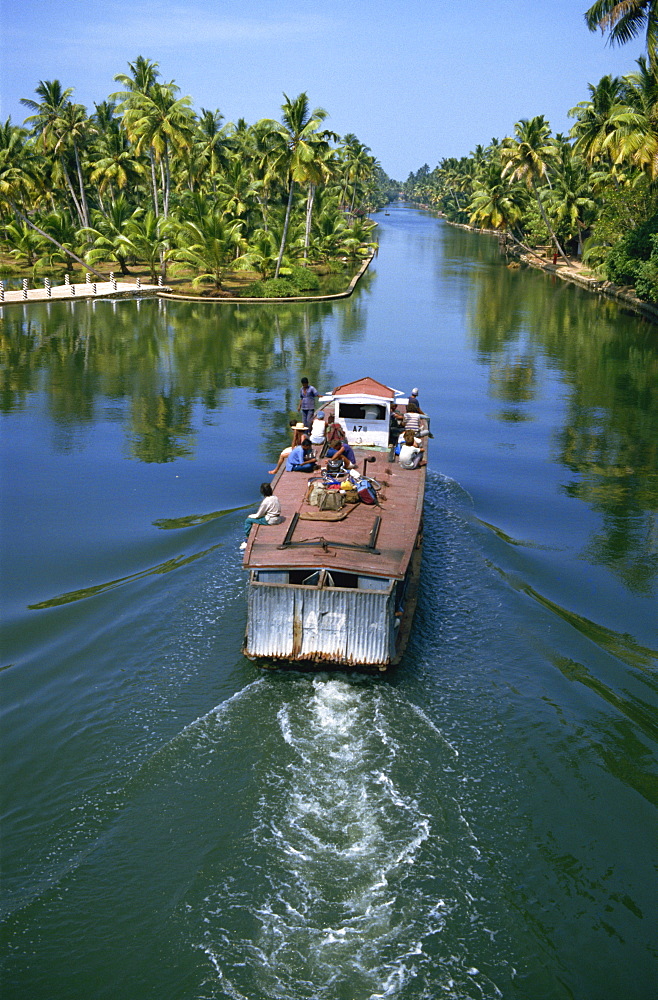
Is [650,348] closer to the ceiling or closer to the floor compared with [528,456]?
closer to the ceiling

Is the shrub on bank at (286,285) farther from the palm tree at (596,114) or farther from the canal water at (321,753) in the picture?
the canal water at (321,753)

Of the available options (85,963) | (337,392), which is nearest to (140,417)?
(337,392)

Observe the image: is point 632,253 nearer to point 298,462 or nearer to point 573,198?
point 573,198

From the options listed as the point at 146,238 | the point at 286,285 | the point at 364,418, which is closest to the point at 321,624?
the point at 364,418

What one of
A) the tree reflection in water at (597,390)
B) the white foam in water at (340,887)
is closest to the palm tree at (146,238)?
the tree reflection in water at (597,390)

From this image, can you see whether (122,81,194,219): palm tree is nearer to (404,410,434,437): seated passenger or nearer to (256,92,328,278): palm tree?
(256,92,328,278): palm tree

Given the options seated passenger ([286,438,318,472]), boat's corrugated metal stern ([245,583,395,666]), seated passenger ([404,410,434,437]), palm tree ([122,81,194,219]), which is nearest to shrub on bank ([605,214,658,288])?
palm tree ([122,81,194,219])

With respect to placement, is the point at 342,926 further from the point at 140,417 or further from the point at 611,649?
the point at 140,417
